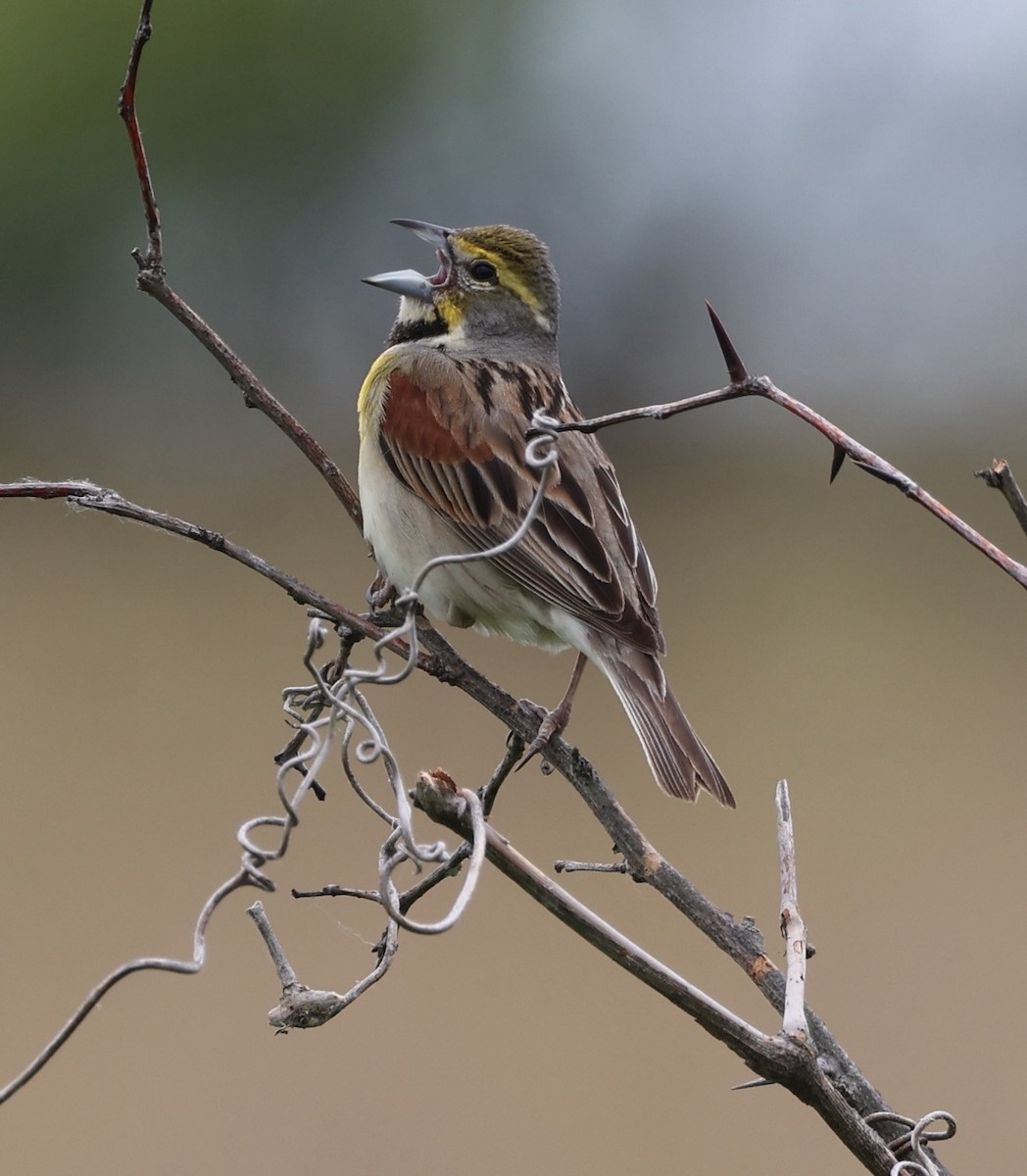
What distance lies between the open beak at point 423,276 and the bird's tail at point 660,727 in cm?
79

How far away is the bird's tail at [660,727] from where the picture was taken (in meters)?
2.10

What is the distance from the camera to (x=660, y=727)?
2.18m

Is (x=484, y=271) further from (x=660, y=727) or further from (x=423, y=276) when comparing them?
(x=660, y=727)

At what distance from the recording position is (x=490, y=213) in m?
8.74

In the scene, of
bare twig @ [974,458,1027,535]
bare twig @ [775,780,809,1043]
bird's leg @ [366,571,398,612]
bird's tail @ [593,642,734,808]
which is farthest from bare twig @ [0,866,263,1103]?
bird's leg @ [366,571,398,612]

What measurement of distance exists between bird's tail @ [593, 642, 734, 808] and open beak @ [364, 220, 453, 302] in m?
0.79

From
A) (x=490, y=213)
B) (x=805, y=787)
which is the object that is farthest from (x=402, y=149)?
(x=805, y=787)

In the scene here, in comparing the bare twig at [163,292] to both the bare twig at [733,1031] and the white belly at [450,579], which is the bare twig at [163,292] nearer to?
the white belly at [450,579]

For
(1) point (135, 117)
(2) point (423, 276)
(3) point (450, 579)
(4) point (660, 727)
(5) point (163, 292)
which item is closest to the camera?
(1) point (135, 117)

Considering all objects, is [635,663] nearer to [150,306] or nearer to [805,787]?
[805,787]

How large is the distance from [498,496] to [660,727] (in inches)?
19.1

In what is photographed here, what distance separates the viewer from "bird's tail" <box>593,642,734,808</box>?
6.89 ft

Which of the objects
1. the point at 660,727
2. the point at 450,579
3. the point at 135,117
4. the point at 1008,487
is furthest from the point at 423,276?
the point at 1008,487

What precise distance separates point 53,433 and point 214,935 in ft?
12.2
